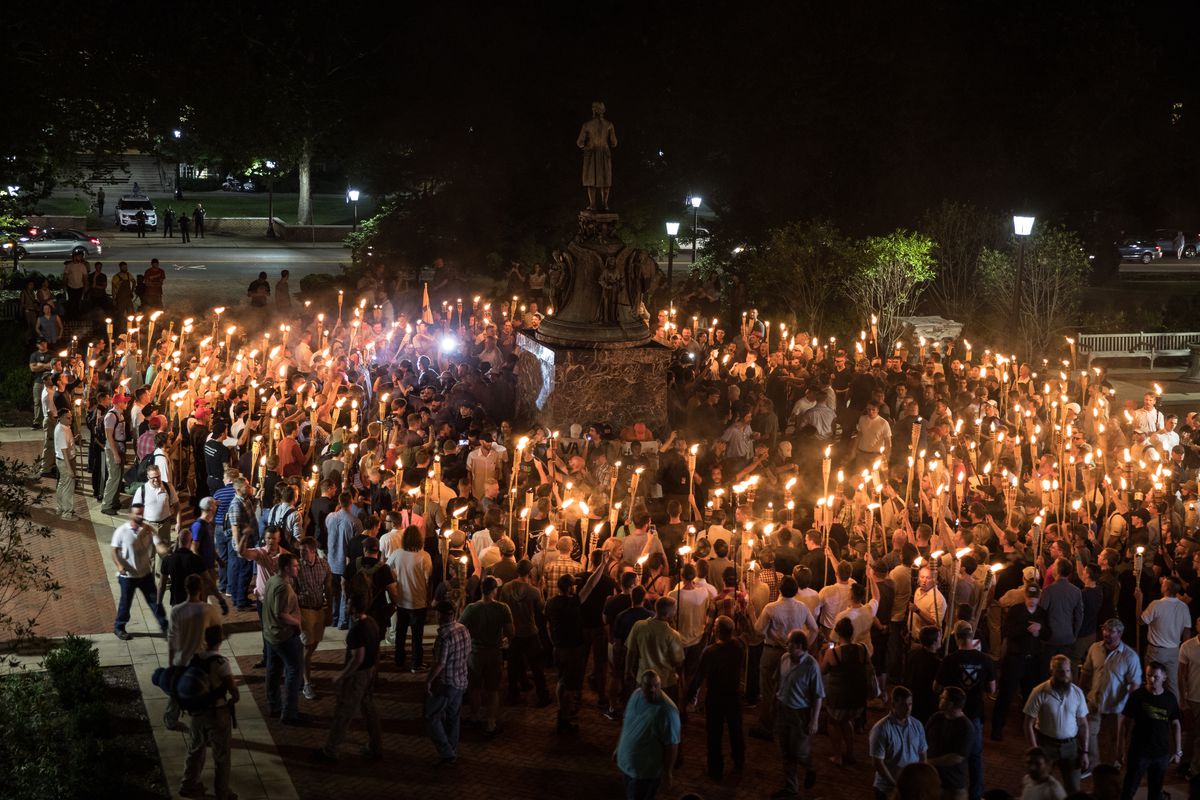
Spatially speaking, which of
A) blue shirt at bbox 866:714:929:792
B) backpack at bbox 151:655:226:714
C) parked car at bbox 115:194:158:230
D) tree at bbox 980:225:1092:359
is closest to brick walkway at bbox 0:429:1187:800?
backpack at bbox 151:655:226:714

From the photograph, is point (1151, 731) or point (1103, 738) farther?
point (1103, 738)

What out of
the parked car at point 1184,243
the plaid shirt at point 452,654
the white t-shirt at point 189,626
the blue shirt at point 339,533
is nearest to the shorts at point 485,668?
the plaid shirt at point 452,654

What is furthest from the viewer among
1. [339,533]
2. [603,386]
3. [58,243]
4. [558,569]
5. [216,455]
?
[58,243]

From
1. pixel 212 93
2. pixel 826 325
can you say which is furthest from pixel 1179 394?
pixel 212 93

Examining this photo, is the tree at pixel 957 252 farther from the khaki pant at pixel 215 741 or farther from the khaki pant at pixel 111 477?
the khaki pant at pixel 215 741

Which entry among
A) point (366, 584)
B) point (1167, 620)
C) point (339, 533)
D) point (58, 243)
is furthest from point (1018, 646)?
point (58, 243)

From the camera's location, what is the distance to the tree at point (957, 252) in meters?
37.0

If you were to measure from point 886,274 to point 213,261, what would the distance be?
81.8 ft

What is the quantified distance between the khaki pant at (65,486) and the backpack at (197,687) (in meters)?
8.45

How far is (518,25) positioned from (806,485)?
25.9 m

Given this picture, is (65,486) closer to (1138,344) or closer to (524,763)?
(524,763)

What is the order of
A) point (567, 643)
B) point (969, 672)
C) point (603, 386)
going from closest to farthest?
1. point (969, 672)
2. point (567, 643)
3. point (603, 386)

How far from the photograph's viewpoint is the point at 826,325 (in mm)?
34125

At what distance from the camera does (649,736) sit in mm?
10055
